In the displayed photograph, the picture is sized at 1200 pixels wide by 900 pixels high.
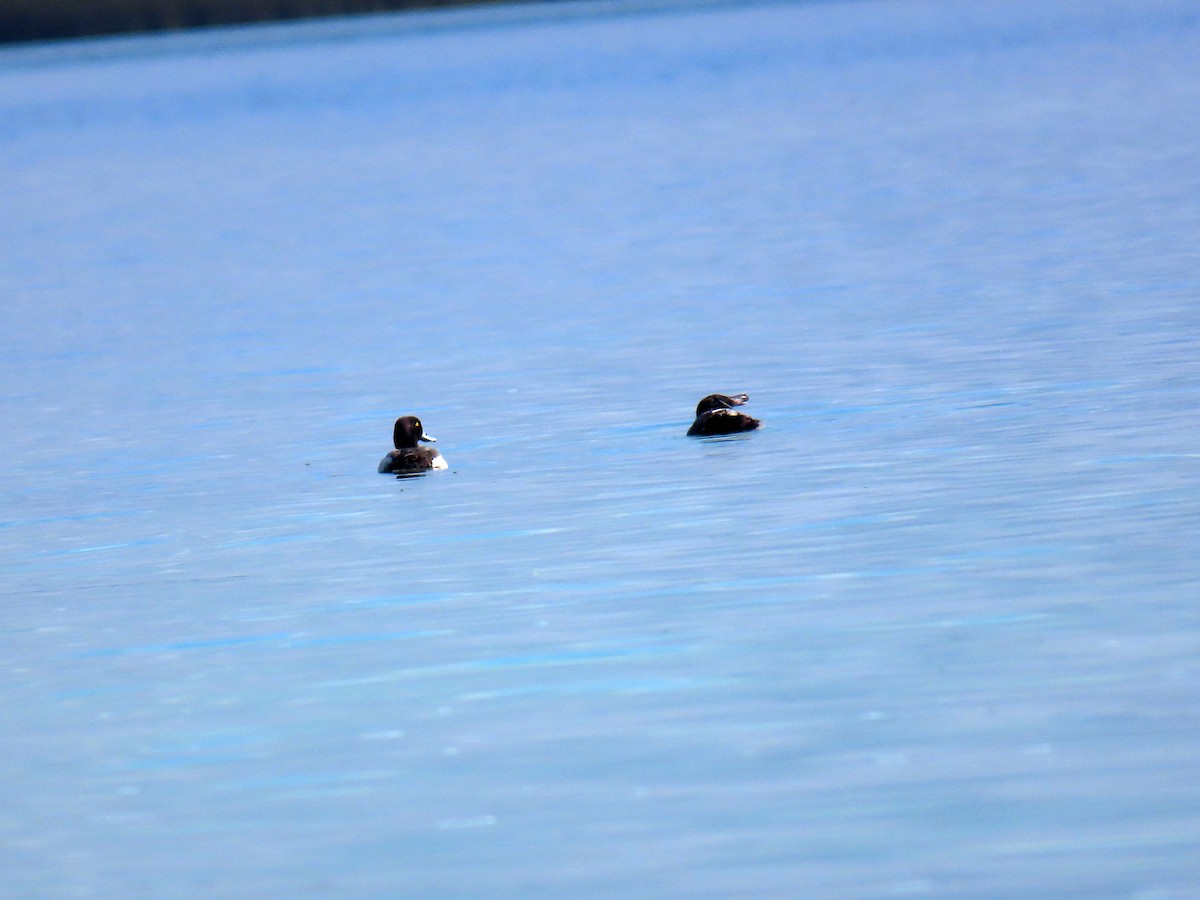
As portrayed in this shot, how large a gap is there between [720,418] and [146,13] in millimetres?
167549

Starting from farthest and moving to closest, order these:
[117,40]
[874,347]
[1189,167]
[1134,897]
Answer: [117,40] < [1189,167] < [874,347] < [1134,897]

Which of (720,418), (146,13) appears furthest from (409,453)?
(146,13)

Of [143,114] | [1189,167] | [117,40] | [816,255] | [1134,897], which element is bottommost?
[1134,897]

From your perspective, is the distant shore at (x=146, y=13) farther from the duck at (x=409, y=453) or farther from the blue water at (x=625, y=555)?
the duck at (x=409, y=453)

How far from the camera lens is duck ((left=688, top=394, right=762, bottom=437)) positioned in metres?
14.9

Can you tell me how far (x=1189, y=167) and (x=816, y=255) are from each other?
25.6 feet

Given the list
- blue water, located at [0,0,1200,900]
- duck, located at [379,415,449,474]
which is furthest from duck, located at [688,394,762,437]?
duck, located at [379,415,449,474]

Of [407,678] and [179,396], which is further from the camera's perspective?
[179,396]

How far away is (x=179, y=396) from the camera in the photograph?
19.1m

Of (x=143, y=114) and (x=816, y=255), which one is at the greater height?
(x=143, y=114)

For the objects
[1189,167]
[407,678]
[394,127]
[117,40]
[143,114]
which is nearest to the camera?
[407,678]

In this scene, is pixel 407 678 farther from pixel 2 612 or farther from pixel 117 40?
pixel 117 40

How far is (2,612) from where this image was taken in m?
12.0

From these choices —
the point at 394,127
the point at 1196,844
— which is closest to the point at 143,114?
the point at 394,127
